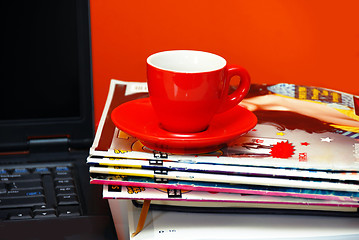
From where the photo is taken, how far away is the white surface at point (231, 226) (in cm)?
50

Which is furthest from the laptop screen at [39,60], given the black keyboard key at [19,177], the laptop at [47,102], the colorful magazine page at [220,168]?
the colorful magazine page at [220,168]

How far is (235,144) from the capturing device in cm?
54

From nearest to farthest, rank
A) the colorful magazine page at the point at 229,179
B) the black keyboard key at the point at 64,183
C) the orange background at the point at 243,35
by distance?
the colorful magazine page at the point at 229,179 < the black keyboard key at the point at 64,183 < the orange background at the point at 243,35

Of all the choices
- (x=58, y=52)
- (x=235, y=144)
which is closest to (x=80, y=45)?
(x=58, y=52)

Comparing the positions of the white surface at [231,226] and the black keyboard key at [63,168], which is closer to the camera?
the white surface at [231,226]

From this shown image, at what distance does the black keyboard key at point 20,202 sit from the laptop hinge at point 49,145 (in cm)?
14

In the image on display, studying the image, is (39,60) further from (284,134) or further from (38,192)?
(284,134)

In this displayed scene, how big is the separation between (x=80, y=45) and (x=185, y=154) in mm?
258

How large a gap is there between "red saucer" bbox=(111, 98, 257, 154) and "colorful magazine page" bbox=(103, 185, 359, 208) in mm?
47

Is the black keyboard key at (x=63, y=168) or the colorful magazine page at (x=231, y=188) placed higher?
the colorful magazine page at (x=231, y=188)

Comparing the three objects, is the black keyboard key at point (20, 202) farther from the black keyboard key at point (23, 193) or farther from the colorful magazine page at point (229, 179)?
the colorful magazine page at point (229, 179)

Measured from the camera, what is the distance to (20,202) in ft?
1.77

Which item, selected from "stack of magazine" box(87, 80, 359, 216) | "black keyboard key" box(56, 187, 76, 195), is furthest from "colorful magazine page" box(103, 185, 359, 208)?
"black keyboard key" box(56, 187, 76, 195)

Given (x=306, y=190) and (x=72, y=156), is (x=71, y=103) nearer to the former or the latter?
(x=72, y=156)
